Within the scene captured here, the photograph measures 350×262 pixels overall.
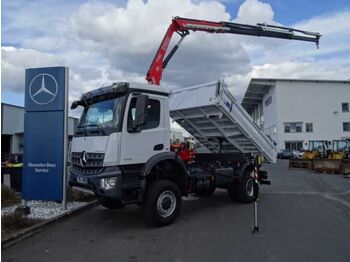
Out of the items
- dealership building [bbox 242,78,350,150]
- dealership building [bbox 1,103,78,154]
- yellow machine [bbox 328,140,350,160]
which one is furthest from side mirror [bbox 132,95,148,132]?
dealership building [bbox 242,78,350,150]

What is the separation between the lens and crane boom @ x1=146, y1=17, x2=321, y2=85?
1597 centimetres

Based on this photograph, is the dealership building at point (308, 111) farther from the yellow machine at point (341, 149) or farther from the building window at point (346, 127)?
the yellow machine at point (341, 149)

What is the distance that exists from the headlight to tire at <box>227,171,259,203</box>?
4795mm

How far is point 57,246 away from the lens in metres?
7.47

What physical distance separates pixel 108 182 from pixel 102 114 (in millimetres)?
1538

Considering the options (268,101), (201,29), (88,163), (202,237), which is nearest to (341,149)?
(201,29)

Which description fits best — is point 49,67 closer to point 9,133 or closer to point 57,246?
point 57,246

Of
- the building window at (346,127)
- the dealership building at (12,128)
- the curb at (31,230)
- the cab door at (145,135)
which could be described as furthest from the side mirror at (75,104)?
the building window at (346,127)

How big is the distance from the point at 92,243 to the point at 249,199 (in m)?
5.68

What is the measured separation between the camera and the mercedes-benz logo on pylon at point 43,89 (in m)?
10.5

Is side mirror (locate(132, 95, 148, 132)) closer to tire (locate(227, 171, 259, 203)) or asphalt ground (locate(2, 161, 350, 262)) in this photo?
asphalt ground (locate(2, 161, 350, 262))

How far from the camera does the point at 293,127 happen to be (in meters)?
65.2

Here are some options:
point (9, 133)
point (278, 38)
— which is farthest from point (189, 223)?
point (9, 133)

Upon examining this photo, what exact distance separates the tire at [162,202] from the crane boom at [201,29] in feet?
23.2
